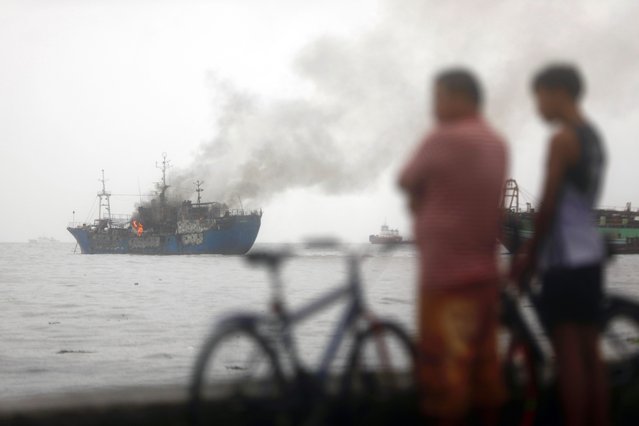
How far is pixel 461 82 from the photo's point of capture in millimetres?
3299

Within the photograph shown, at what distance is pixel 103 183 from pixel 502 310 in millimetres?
118920

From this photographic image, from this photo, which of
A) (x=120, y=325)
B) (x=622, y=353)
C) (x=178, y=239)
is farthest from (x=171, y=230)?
(x=622, y=353)

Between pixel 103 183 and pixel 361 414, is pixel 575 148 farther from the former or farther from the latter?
pixel 103 183

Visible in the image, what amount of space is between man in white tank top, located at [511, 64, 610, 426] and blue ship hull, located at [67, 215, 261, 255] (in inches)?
3435

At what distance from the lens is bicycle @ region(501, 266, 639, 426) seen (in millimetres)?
3936

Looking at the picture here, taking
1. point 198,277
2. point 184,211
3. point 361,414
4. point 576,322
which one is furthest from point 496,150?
point 184,211

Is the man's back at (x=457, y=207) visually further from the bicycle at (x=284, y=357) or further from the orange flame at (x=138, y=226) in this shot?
the orange flame at (x=138, y=226)

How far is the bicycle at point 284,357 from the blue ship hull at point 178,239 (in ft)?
285

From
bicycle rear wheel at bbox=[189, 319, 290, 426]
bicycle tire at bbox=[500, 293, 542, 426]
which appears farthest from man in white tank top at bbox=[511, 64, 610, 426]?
bicycle rear wheel at bbox=[189, 319, 290, 426]

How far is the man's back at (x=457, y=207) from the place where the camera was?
3232 millimetres

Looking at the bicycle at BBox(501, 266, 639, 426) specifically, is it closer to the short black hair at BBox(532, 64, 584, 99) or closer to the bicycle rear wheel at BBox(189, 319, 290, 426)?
the short black hair at BBox(532, 64, 584, 99)

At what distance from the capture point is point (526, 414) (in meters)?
4.00

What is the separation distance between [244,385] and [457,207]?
1.16m

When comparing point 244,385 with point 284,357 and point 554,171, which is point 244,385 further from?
point 554,171
